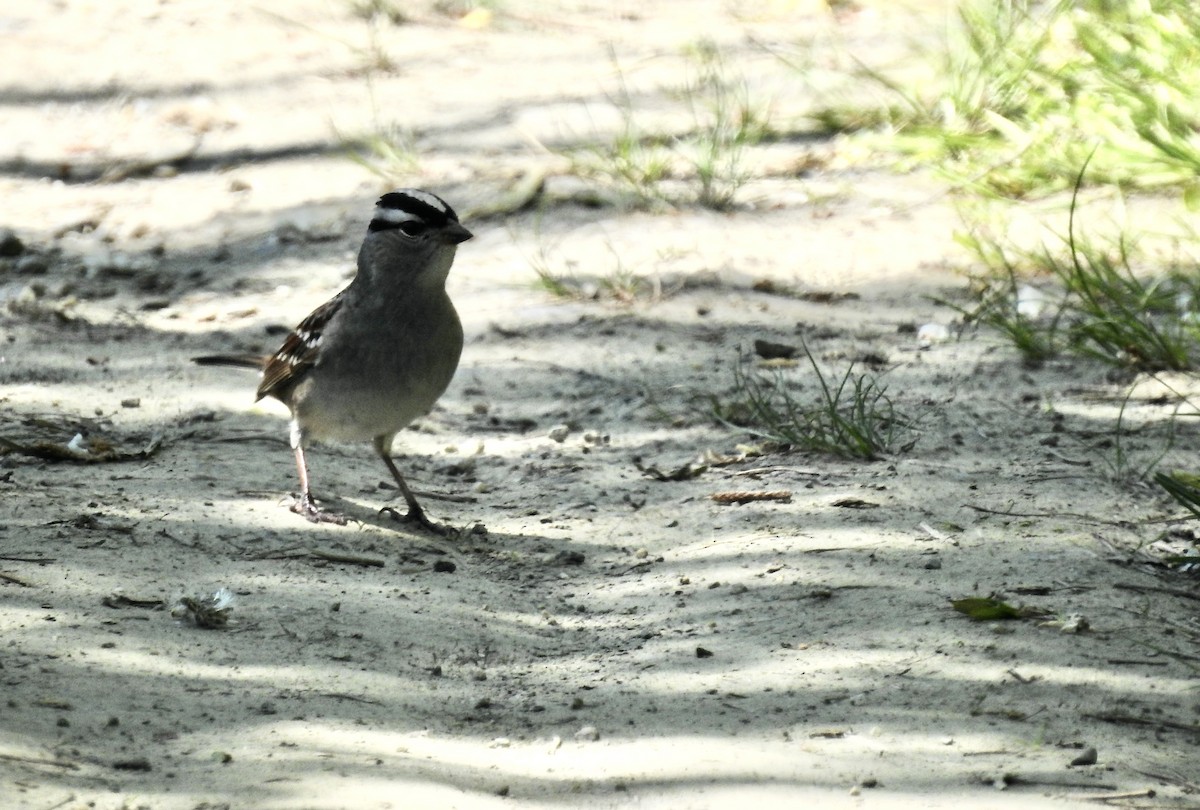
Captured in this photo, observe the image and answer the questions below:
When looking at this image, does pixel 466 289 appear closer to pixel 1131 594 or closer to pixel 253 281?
pixel 253 281

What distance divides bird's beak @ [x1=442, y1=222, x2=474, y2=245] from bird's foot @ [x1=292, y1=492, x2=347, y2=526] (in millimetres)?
991

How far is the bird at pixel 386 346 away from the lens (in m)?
5.14

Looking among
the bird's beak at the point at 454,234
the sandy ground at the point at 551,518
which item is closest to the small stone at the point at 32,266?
the sandy ground at the point at 551,518

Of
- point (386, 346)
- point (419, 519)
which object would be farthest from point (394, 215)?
point (419, 519)

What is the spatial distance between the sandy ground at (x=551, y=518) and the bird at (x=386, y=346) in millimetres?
308

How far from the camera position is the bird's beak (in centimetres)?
528

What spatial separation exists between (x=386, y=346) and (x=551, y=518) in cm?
81

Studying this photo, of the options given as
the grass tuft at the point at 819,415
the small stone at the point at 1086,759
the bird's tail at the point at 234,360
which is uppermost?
the small stone at the point at 1086,759

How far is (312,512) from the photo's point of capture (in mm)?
5059

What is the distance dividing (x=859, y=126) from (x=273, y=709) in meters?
6.03

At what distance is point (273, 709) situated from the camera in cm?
348

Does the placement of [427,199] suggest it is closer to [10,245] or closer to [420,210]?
[420,210]

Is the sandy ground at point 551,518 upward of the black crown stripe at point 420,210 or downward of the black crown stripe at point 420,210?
downward

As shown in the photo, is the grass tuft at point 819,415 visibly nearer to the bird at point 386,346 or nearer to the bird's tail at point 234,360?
the bird at point 386,346
